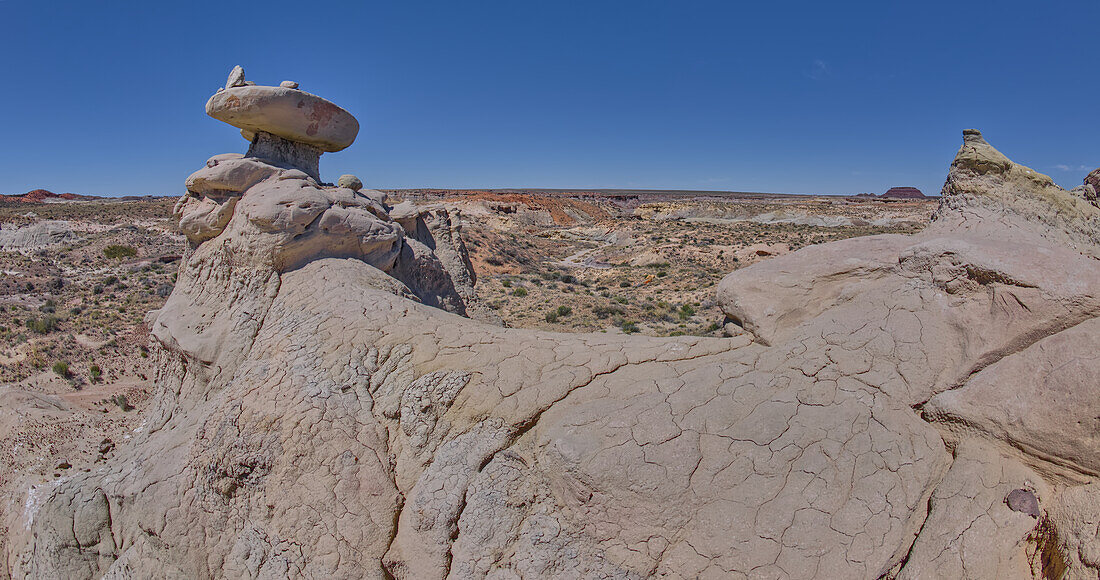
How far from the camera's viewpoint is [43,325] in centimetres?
1371

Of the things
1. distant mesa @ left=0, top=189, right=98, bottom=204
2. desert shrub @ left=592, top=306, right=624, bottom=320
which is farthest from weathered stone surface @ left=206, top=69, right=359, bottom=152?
distant mesa @ left=0, top=189, right=98, bottom=204

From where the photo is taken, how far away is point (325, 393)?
3820 millimetres

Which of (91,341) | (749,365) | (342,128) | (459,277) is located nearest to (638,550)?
(749,365)

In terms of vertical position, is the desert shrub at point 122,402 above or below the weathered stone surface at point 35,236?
below

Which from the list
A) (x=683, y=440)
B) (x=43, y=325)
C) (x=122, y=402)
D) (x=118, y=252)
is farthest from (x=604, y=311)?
(x=118, y=252)

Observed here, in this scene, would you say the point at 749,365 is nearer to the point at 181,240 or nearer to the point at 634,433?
the point at 634,433

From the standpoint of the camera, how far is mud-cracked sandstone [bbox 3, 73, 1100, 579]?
2590mm

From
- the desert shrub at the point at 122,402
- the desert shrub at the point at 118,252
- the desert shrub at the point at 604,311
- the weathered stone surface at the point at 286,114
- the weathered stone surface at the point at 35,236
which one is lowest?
the desert shrub at the point at 122,402

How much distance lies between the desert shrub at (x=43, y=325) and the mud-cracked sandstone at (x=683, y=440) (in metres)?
12.6

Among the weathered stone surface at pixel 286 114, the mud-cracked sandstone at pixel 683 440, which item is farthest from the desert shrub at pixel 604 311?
the mud-cracked sandstone at pixel 683 440

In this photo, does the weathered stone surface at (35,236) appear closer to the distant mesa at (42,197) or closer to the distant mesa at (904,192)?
the distant mesa at (42,197)

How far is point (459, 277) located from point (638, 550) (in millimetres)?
6772

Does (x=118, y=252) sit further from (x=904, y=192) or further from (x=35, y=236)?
(x=904, y=192)

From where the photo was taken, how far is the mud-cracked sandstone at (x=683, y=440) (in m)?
2.59
